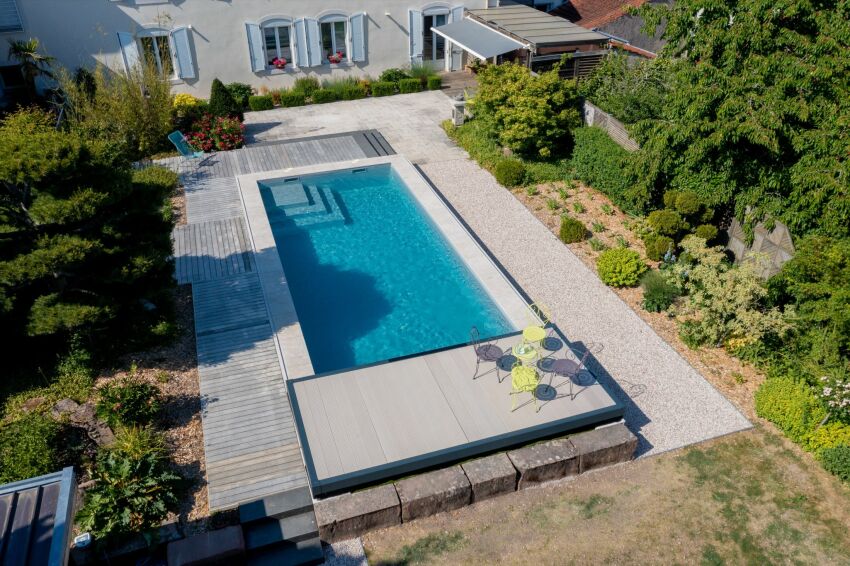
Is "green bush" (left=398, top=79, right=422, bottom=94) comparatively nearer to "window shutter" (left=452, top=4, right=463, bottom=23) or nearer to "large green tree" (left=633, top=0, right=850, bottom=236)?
"window shutter" (left=452, top=4, right=463, bottom=23)

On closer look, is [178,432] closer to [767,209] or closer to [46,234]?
[46,234]

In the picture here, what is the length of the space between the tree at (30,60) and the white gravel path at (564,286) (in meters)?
7.87

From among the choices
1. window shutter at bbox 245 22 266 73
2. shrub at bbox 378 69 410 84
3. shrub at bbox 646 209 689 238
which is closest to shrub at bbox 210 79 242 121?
window shutter at bbox 245 22 266 73

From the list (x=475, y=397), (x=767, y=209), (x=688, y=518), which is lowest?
(x=688, y=518)

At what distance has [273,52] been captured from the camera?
1143 inches

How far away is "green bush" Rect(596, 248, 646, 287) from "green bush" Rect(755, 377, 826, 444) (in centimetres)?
436

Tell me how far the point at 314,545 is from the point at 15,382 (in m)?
7.43

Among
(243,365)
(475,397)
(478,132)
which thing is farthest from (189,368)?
(478,132)

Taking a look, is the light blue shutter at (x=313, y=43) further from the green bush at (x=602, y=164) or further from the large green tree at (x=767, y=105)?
the large green tree at (x=767, y=105)

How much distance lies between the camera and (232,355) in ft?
45.4

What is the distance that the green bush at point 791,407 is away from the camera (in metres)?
12.3

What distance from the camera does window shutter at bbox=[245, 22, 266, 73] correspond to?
90.6 feet

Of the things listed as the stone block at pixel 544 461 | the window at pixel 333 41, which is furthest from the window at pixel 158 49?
the stone block at pixel 544 461

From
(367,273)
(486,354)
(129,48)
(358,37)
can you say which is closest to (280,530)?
(486,354)
